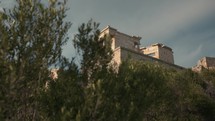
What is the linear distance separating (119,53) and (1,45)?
89.4 ft

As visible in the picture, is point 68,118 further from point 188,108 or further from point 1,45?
point 188,108

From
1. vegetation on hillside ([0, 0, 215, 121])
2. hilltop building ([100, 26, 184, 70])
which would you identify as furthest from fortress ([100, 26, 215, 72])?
vegetation on hillside ([0, 0, 215, 121])

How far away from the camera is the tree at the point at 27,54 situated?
13.5 metres

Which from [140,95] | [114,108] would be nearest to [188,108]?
[140,95]

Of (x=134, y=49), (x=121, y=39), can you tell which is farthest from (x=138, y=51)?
(x=121, y=39)

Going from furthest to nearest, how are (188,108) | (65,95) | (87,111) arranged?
(188,108), (65,95), (87,111)

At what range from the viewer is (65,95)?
15.1 meters

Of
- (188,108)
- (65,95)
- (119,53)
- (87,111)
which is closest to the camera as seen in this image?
(87,111)

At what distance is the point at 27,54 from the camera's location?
14.5 meters

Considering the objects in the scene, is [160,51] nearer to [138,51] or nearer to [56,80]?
[138,51]

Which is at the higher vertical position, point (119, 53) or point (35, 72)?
point (119, 53)

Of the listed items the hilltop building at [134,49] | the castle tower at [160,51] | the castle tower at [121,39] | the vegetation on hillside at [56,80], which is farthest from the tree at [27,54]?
the castle tower at [160,51]

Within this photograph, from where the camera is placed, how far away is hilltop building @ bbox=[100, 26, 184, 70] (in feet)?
133

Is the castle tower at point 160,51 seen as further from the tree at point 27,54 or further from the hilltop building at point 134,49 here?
the tree at point 27,54
